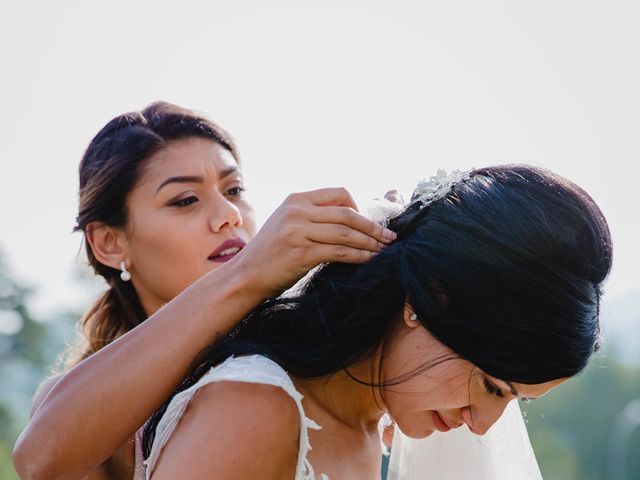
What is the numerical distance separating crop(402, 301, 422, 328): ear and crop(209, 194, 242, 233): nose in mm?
1837

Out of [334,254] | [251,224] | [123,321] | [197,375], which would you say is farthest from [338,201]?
[123,321]

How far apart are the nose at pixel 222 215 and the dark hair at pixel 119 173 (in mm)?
467

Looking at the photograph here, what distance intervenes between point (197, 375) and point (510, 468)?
69.8 inches

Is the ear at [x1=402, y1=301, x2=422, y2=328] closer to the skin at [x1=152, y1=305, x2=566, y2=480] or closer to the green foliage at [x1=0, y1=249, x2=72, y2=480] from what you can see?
the skin at [x1=152, y1=305, x2=566, y2=480]

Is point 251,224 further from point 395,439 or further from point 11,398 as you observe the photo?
point 11,398

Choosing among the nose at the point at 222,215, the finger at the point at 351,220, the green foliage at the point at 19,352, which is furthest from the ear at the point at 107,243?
the green foliage at the point at 19,352

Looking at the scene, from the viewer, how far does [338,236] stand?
3191 millimetres

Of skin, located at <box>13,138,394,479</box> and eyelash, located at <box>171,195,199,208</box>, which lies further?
eyelash, located at <box>171,195,199,208</box>

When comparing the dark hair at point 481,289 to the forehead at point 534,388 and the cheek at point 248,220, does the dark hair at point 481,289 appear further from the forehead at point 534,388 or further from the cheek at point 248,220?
the cheek at point 248,220

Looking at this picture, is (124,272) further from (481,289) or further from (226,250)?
(481,289)

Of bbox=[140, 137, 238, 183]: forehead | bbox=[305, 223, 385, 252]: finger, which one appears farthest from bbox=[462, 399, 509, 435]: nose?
bbox=[140, 137, 238, 183]: forehead

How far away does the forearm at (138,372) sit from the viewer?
327cm

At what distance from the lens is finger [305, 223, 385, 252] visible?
3.15 meters

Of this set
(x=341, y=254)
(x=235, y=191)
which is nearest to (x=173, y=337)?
(x=341, y=254)
